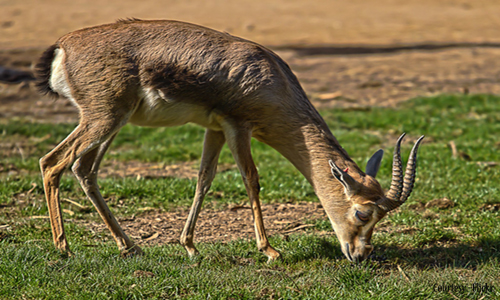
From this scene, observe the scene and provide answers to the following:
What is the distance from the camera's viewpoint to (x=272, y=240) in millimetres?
6516

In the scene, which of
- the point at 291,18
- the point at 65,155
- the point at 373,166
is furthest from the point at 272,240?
the point at 291,18

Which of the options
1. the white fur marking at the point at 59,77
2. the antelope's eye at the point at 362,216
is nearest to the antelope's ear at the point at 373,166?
the antelope's eye at the point at 362,216

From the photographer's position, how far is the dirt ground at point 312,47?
7.65 metres

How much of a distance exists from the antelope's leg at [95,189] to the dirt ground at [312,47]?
568mm

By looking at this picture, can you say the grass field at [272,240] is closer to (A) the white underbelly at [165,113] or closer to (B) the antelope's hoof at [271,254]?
(B) the antelope's hoof at [271,254]

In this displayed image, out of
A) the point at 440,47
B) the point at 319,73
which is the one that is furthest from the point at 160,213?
the point at 440,47

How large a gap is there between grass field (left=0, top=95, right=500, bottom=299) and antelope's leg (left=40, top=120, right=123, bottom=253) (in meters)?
0.25

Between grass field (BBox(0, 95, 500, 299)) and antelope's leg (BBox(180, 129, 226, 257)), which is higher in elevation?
antelope's leg (BBox(180, 129, 226, 257))

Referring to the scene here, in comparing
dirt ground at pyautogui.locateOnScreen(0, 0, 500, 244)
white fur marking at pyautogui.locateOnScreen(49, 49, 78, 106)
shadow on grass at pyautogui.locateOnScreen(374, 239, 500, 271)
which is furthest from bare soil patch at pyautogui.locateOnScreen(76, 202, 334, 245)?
white fur marking at pyautogui.locateOnScreen(49, 49, 78, 106)

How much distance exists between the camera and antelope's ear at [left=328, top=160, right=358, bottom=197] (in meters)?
5.58

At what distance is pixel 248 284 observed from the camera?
5.05 metres

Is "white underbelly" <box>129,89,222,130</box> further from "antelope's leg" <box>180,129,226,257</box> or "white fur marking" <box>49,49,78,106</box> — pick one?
"white fur marking" <box>49,49,78,106</box>

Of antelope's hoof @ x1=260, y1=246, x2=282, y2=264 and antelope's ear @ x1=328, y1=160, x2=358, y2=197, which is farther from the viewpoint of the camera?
antelope's hoof @ x1=260, y1=246, x2=282, y2=264

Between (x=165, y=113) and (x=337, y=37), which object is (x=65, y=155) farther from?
(x=337, y=37)
